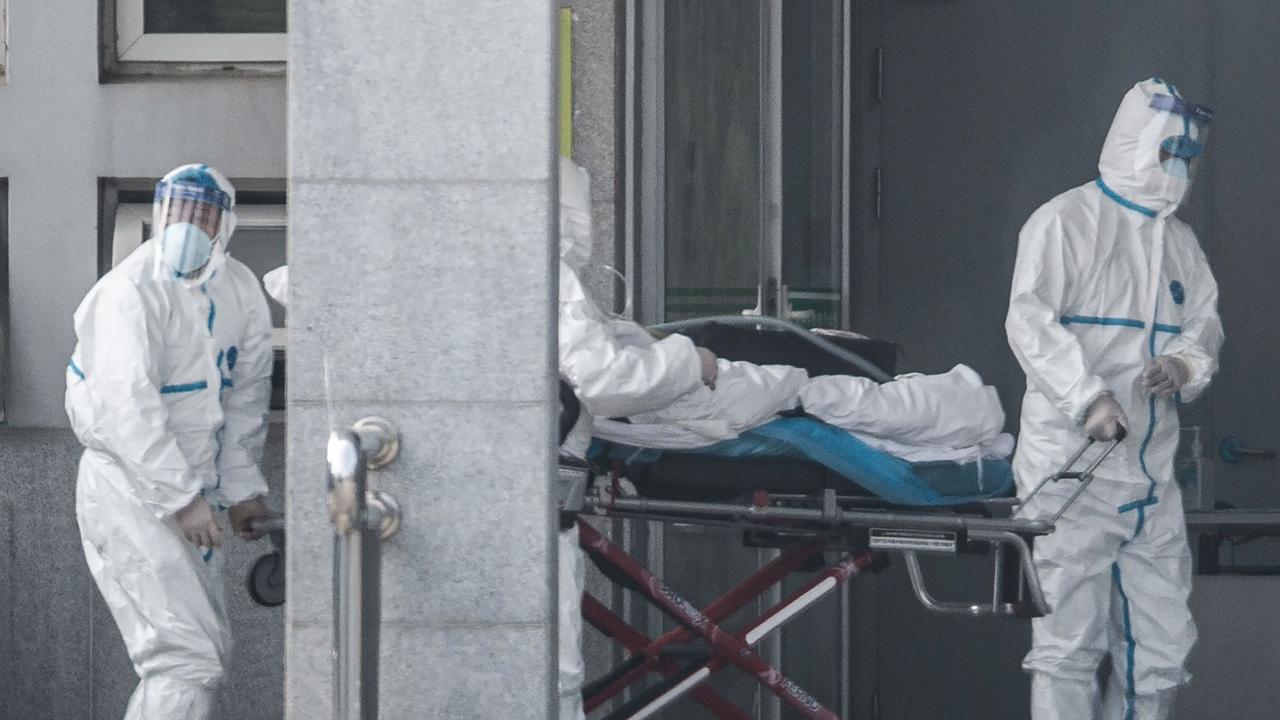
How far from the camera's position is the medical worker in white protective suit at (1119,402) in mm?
4789

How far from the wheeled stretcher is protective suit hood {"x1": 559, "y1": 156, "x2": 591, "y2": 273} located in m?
0.39

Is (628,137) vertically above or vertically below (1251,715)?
above

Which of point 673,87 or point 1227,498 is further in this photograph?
point 1227,498

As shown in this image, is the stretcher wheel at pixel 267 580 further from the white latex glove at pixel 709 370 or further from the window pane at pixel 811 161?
the window pane at pixel 811 161

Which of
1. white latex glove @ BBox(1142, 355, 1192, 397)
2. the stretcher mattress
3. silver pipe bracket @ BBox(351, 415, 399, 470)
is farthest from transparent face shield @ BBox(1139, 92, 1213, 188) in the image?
silver pipe bracket @ BBox(351, 415, 399, 470)

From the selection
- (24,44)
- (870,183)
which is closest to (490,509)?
(24,44)

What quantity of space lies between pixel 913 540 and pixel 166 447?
170 centimetres

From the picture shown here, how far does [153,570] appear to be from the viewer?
4.43 metres

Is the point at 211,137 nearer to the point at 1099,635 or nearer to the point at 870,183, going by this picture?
the point at 870,183

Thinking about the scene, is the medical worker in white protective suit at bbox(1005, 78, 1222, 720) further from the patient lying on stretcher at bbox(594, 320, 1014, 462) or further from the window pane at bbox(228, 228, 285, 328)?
the window pane at bbox(228, 228, 285, 328)

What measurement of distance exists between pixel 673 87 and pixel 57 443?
6.95ft

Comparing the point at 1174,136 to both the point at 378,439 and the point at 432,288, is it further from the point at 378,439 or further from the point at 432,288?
the point at 378,439

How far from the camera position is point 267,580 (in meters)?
4.80

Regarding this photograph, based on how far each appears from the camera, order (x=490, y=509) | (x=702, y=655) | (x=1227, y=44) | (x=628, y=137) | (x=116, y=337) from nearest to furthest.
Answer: (x=490, y=509) < (x=116, y=337) < (x=702, y=655) < (x=628, y=137) < (x=1227, y=44)
